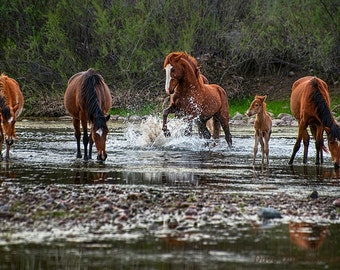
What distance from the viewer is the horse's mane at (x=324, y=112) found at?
13.8 meters

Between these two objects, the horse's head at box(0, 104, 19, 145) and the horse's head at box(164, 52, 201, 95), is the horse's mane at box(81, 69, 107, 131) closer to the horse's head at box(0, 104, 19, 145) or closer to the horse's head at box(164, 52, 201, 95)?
the horse's head at box(0, 104, 19, 145)

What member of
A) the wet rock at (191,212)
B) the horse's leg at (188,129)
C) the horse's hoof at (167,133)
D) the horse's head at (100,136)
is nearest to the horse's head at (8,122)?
the horse's head at (100,136)

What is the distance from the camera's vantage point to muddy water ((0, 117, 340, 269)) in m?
6.74

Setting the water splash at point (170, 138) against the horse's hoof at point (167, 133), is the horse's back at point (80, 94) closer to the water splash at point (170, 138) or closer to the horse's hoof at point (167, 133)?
the horse's hoof at point (167, 133)

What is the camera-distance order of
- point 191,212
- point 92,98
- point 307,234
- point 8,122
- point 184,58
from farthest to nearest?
point 184,58 < point 8,122 < point 92,98 < point 191,212 < point 307,234

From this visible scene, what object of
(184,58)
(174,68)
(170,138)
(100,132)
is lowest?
(170,138)

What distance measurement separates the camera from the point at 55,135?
21.7 meters

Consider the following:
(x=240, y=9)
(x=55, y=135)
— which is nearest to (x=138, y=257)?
(x=55, y=135)

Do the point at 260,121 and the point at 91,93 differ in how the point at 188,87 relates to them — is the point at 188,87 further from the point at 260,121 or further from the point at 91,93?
the point at 260,121

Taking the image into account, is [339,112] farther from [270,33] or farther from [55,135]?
[55,135]

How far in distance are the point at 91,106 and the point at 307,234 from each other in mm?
7345

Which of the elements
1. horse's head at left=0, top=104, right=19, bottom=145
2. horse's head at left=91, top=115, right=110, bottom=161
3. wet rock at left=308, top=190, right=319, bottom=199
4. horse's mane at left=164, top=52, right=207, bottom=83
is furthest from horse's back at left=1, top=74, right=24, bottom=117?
wet rock at left=308, top=190, right=319, bottom=199

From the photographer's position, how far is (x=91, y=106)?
47.7 feet

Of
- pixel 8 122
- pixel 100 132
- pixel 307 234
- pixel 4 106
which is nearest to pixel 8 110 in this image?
pixel 4 106
